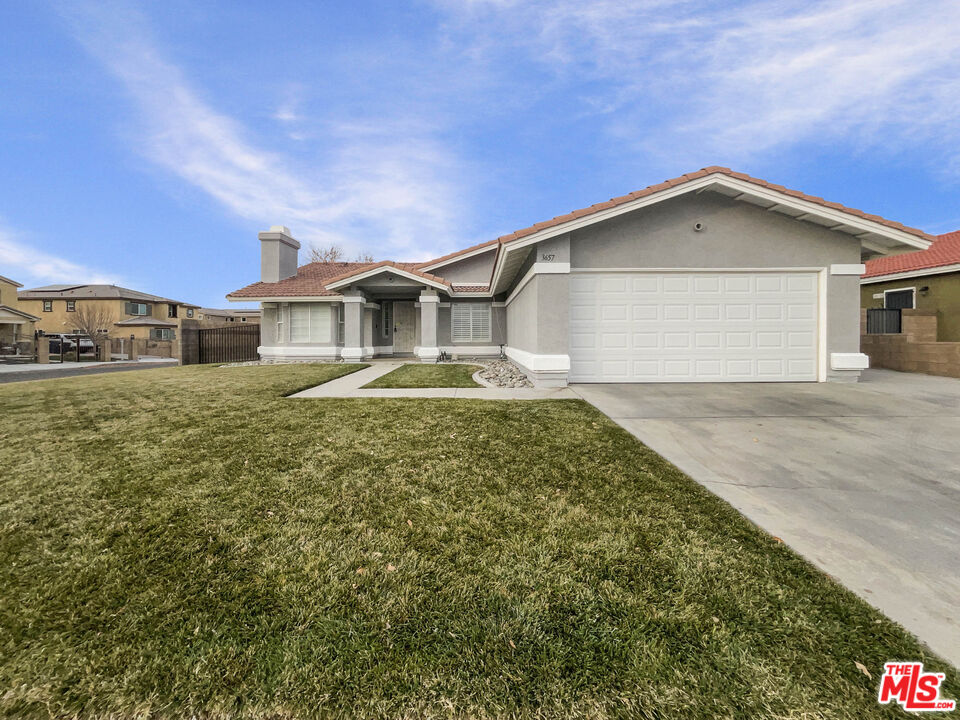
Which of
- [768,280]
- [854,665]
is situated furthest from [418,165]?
[854,665]

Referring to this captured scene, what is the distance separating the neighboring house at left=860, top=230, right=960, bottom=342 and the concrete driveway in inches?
373

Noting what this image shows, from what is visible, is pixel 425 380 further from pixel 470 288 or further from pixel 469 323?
pixel 470 288

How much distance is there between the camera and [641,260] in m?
8.78

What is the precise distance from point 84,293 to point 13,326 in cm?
1741

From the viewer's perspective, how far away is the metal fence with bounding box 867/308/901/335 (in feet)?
42.0

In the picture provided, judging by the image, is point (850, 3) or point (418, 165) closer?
point (850, 3)

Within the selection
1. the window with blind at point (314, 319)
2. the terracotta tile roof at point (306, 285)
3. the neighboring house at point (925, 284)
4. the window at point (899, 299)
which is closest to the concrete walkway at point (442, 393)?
the terracotta tile roof at point (306, 285)

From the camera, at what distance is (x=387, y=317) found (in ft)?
Result: 63.3

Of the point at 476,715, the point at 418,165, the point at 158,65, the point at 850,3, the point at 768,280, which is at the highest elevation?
the point at 418,165

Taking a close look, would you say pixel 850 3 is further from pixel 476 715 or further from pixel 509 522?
pixel 476 715

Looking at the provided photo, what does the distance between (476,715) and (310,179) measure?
3600cm

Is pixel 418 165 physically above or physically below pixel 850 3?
above

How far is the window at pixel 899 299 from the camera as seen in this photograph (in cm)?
1480

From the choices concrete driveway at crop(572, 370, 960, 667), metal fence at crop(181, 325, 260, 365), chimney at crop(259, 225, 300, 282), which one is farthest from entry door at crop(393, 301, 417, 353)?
concrete driveway at crop(572, 370, 960, 667)
